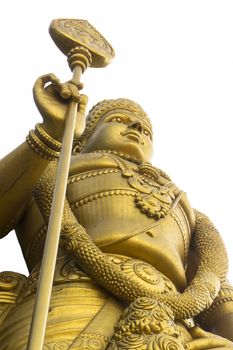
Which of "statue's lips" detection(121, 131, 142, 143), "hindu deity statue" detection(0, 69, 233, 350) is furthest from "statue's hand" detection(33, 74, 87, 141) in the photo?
"statue's lips" detection(121, 131, 142, 143)

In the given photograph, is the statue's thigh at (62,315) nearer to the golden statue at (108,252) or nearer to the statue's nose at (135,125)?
the golden statue at (108,252)

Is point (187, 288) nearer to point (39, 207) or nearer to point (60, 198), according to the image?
point (39, 207)

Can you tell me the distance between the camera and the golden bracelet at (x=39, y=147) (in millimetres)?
5777

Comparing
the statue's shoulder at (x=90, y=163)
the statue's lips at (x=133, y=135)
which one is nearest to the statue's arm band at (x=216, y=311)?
the statue's shoulder at (x=90, y=163)

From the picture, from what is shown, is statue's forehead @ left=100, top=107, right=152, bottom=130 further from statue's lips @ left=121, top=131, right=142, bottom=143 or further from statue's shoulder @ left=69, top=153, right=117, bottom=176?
statue's shoulder @ left=69, top=153, right=117, bottom=176

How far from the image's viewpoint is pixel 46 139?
18.8ft

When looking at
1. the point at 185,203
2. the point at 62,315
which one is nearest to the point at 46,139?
the point at 62,315

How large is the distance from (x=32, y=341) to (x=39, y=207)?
8.91 feet

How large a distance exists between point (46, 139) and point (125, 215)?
39.0 inches

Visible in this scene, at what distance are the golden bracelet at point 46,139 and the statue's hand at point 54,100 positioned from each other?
1.0 inches

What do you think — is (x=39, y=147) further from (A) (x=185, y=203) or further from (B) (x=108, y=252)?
(A) (x=185, y=203)

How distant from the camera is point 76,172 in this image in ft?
22.4

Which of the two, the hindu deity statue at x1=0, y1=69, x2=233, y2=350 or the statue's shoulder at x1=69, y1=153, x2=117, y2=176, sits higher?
the statue's shoulder at x1=69, y1=153, x2=117, y2=176

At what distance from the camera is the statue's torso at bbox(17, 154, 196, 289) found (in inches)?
242
